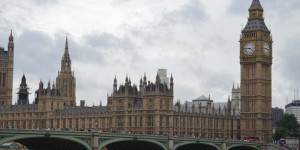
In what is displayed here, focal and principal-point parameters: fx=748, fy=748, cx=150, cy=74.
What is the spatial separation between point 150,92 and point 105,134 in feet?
200

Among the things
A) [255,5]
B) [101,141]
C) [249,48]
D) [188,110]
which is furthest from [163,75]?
[101,141]

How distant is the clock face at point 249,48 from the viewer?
608 feet

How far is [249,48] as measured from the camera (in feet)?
610

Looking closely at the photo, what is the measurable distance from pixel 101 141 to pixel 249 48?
85.1 metres

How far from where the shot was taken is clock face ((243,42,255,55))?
608ft

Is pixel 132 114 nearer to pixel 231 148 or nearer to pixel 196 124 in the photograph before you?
pixel 196 124

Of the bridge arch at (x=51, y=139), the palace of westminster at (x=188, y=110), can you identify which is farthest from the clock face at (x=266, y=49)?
the bridge arch at (x=51, y=139)

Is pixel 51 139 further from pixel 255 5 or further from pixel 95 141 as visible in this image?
pixel 255 5

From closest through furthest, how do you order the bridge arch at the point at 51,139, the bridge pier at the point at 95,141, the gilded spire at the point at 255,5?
1. the bridge arch at the point at 51,139
2. the bridge pier at the point at 95,141
3. the gilded spire at the point at 255,5

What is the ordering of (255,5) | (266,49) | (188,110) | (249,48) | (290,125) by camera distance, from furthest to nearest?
(255,5), (290,125), (266,49), (249,48), (188,110)

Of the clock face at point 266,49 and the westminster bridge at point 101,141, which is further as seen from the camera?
the clock face at point 266,49

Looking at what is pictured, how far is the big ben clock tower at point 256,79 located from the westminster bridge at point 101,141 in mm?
40872

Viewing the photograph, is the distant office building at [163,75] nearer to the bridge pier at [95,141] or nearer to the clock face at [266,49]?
the clock face at [266,49]

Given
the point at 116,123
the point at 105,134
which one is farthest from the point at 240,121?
the point at 105,134
